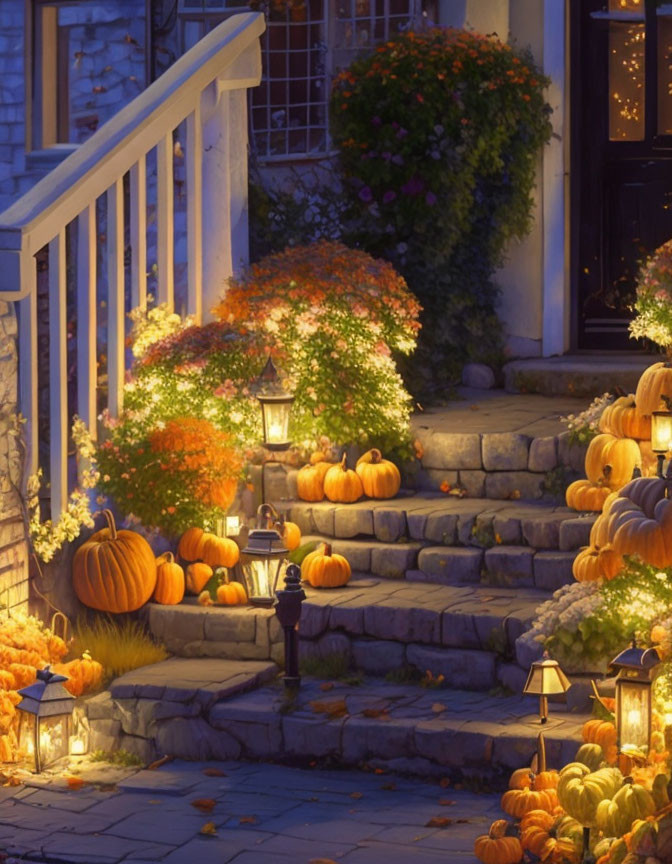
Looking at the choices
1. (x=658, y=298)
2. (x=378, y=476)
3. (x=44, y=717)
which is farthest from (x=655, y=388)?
(x=44, y=717)

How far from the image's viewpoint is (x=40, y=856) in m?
6.70

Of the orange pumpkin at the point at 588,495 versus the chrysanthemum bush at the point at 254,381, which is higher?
the chrysanthemum bush at the point at 254,381

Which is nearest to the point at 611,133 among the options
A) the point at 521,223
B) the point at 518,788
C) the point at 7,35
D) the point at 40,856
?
the point at 521,223

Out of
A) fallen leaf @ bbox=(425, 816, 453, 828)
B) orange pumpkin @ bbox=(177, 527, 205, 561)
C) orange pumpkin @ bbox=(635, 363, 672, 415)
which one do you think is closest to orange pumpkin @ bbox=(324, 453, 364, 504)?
orange pumpkin @ bbox=(177, 527, 205, 561)

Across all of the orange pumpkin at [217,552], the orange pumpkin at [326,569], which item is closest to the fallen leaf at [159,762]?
the orange pumpkin at [326,569]

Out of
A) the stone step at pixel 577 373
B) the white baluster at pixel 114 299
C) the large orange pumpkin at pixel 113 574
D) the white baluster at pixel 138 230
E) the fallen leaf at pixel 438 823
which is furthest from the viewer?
the stone step at pixel 577 373

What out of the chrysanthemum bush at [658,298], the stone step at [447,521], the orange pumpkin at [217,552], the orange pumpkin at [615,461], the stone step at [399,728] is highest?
the chrysanthemum bush at [658,298]

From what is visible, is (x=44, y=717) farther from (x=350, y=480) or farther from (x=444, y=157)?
(x=444, y=157)

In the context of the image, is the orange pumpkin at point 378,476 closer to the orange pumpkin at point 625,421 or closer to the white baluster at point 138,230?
the orange pumpkin at point 625,421

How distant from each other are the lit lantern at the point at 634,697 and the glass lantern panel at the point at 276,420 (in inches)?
121

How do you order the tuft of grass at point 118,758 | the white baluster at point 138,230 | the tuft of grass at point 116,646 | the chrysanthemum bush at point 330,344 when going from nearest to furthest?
the tuft of grass at point 118,758, the tuft of grass at point 116,646, the white baluster at point 138,230, the chrysanthemum bush at point 330,344

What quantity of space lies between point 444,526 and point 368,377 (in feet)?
→ 3.94

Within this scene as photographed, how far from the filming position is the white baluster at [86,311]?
368 inches

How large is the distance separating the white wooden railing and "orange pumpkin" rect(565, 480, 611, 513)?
2493 millimetres
